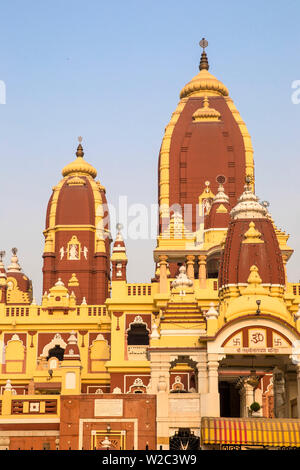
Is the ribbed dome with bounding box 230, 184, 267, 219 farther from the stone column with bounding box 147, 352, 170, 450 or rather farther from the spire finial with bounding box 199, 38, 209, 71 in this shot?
the spire finial with bounding box 199, 38, 209, 71

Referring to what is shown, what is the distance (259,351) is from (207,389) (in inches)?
87.9

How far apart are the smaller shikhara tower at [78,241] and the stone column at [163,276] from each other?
45.8 feet

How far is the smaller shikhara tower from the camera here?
57.0 m

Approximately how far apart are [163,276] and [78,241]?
16071 millimetres

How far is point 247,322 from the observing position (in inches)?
1179

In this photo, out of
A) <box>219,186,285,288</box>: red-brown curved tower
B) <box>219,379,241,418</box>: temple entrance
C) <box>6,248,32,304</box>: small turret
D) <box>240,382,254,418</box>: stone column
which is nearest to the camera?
<box>219,186,285,288</box>: red-brown curved tower

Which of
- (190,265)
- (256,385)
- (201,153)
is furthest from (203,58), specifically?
(256,385)

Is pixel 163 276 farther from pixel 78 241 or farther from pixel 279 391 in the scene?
pixel 78 241

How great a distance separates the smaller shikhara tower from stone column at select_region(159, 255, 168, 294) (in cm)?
1395

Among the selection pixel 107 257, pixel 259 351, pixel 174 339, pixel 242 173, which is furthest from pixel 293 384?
pixel 107 257

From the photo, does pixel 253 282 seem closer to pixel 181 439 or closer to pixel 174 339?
pixel 174 339

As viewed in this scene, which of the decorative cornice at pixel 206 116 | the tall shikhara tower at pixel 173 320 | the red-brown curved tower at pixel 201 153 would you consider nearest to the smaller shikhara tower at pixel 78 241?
the tall shikhara tower at pixel 173 320

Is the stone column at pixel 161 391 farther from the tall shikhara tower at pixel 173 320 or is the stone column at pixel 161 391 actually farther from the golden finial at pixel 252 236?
the golden finial at pixel 252 236

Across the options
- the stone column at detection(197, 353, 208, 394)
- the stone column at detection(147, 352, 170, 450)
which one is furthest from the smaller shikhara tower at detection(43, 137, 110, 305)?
the stone column at detection(197, 353, 208, 394)
